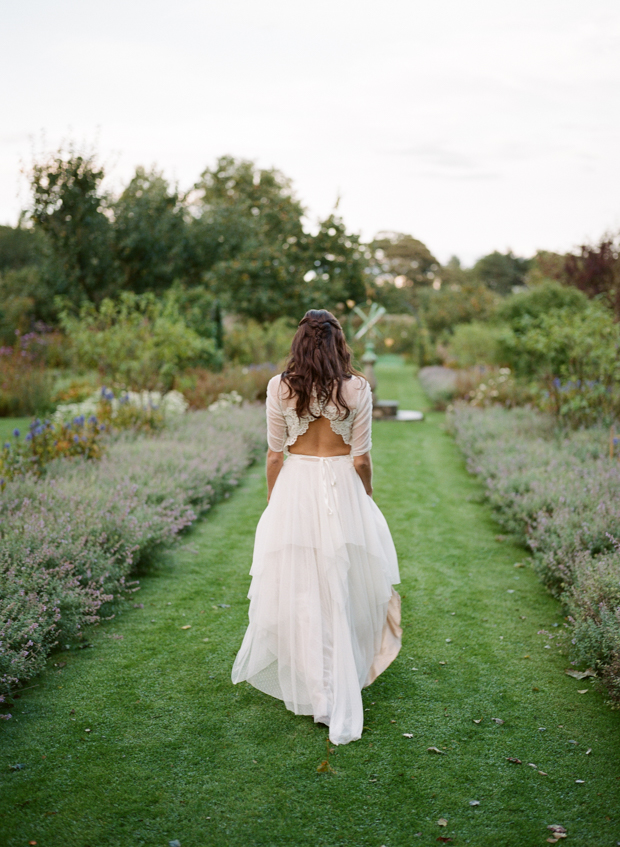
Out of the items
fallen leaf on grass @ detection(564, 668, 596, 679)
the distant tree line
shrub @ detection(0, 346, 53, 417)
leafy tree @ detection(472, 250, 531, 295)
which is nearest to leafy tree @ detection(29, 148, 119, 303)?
the distant tree line

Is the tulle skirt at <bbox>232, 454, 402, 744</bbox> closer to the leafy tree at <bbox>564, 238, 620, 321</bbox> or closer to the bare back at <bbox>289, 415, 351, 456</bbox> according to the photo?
the bare back at <bbox>289, 415, 351, 456</bbox>

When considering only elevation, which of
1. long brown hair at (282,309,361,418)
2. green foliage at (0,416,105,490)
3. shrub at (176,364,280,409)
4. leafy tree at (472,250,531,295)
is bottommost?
green foliage at (0,416,105,490)

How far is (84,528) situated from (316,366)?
2401mm

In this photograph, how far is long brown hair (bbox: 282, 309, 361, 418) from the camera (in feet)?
9.59

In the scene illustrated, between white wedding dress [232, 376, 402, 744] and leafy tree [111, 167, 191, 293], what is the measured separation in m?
15.9

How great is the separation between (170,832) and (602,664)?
2.31m

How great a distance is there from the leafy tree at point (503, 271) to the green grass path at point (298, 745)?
53365 mm

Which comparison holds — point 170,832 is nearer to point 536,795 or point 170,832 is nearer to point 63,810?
point 63,810

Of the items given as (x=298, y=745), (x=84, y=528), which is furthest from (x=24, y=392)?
A: (x=298, y=745)

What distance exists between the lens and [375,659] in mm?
3248

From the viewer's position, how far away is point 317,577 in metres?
3.03

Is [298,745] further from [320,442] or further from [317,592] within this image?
[320,442]

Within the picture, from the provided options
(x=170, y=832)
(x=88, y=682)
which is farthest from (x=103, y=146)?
(x=170, y=832)

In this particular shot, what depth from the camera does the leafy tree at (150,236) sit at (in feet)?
57.9
